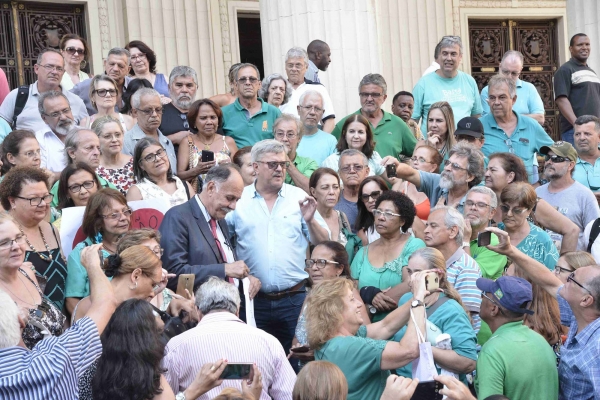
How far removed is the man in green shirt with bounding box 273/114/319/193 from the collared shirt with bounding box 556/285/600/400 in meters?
3.44

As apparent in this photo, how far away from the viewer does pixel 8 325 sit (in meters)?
4.63

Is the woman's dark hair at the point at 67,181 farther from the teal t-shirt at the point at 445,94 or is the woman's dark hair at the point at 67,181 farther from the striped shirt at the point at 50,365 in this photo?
the teal t-shirt at the point at 445,94

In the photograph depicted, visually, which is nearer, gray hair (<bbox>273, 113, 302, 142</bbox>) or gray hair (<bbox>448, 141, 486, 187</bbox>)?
gray hair (<bbox>448, 141, 486, 187</bbox>)

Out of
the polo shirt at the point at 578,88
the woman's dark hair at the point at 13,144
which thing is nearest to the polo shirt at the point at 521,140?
the polo shirt at the point at 578,88

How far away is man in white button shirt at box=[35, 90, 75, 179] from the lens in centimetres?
874

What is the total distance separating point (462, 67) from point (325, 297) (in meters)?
11.3

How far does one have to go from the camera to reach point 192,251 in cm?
→ 711

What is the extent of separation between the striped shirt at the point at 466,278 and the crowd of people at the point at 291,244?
0.01 meters

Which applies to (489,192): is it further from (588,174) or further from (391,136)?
(588,174)

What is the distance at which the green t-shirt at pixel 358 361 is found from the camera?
18.5ft

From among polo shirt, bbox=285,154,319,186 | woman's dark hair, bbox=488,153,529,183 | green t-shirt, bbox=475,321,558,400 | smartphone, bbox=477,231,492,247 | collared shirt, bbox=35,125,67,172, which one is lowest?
green t-shirt, bbox=475,321,558,400

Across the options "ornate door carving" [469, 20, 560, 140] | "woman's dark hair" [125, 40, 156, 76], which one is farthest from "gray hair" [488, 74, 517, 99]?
"ornate door carving" [469, 20, 560, 140]

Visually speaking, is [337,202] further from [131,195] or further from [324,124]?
[324,124]

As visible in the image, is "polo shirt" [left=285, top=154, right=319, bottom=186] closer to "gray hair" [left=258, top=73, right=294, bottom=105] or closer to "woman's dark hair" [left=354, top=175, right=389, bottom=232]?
"woman's dark hair" [left=354, top=175, right=389, bottom=232]
